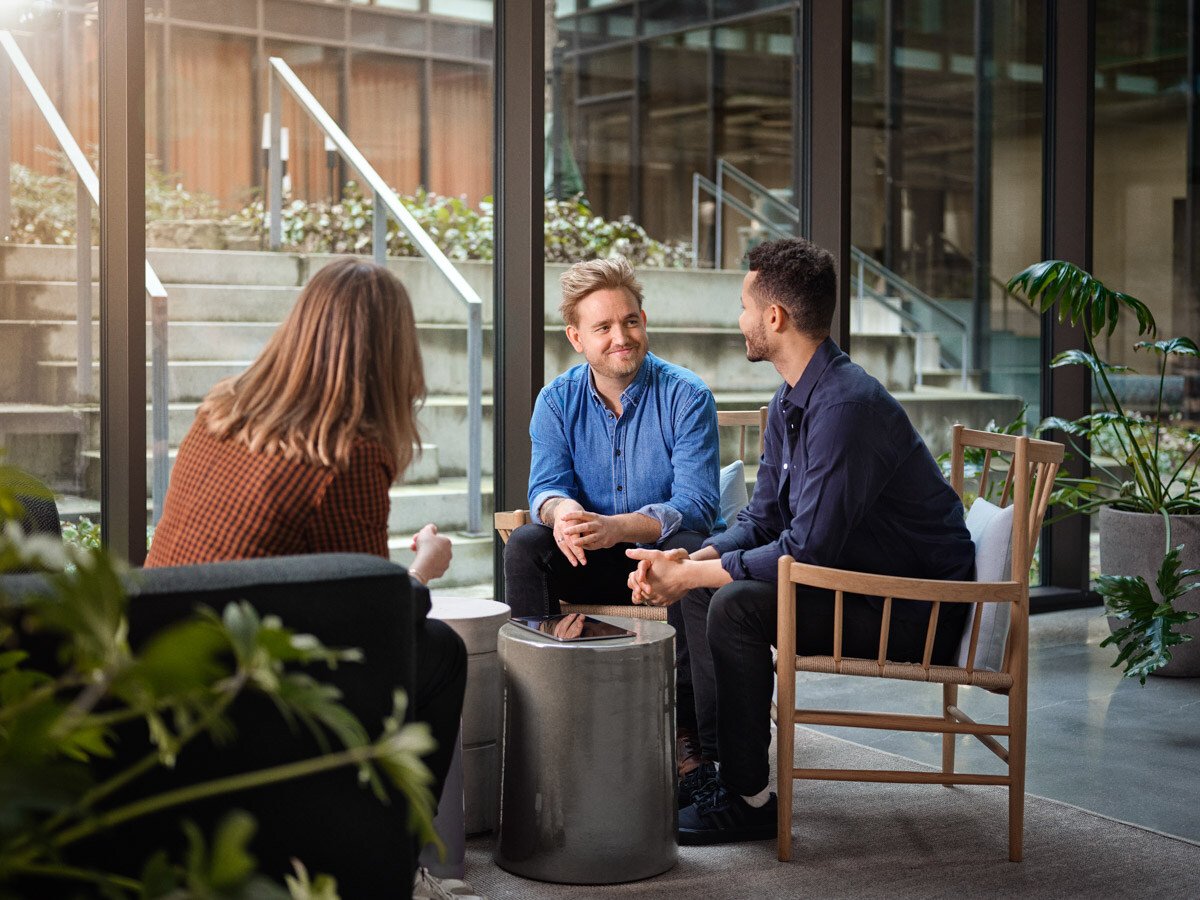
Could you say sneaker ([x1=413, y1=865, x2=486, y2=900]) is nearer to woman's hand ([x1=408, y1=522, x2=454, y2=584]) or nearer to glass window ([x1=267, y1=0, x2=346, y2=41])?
woman's hand ([x1=408, y1=522, x2=454, y2=584])

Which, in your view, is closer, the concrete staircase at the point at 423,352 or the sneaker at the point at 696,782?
the sneaker at the point at 696,782

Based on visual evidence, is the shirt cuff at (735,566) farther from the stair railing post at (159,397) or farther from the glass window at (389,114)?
the glass window at (389,114)

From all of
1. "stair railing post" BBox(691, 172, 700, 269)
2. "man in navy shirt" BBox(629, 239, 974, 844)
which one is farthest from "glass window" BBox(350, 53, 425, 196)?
"man in navy shirt" BBox(629, 239, 974, 844)

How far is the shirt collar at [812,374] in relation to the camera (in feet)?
8.58

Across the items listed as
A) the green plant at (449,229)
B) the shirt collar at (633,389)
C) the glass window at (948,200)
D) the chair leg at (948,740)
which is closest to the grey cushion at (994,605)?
the chair leg at (948,740)

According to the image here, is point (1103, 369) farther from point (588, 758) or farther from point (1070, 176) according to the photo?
point (588, 758)

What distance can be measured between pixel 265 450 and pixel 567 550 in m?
1.11

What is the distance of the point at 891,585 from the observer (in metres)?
2.36

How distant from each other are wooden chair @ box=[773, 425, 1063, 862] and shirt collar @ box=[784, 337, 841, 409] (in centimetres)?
38

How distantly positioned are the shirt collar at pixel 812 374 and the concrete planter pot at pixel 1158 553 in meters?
1.87

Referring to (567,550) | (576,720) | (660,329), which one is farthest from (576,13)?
(576,720)

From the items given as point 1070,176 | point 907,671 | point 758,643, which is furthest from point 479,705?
point 1070,176

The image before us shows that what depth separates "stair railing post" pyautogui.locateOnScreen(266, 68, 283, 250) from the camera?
11.2 ft

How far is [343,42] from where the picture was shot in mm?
3582
